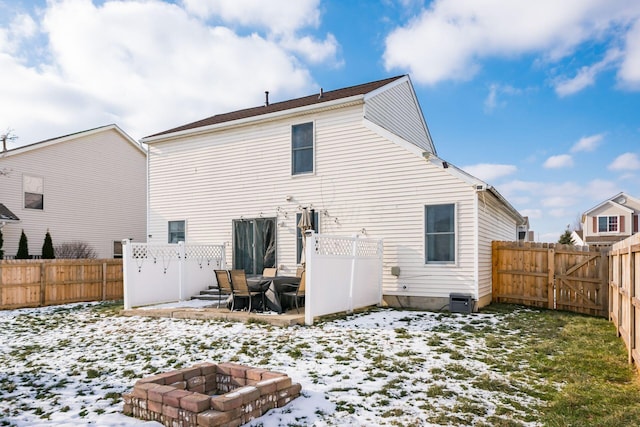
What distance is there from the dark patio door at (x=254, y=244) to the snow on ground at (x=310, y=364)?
3.98m

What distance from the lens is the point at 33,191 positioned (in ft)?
57.3

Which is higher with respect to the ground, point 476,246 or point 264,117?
point 264,117

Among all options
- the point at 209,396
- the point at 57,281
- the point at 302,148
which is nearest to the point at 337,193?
the point at 302,148

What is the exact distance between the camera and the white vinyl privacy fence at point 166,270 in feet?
36.5

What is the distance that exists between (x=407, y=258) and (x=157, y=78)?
8.37m

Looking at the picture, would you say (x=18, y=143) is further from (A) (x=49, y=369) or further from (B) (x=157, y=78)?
(A) (x=49, y=369)

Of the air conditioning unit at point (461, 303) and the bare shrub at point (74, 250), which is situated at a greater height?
the bare shrub at point (74, 250)

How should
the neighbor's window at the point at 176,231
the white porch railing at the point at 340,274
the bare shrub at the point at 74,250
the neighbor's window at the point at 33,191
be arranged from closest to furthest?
the white porch railing at the point at 340,274
the neighbor's window at the point at 176,231
the neighbor's window at the point at 33,191
the bare shrub at the point at 74,250

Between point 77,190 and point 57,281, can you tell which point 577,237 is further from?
point 57,281

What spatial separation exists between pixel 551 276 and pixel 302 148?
7.51 metres

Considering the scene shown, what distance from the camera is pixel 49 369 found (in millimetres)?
5844

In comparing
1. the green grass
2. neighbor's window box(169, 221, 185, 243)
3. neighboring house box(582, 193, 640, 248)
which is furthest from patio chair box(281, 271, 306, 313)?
neighboring house box(582, 193, 640, 248)

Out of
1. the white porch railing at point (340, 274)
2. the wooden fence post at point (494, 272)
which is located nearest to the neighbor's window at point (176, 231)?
the white porch railing at point (340, 274)

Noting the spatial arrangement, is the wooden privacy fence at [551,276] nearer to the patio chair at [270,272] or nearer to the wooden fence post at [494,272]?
the wooden fence post at [494,272]
